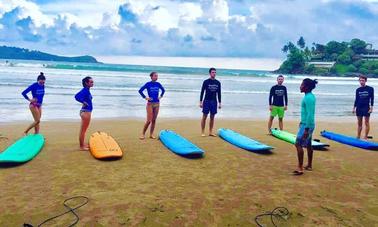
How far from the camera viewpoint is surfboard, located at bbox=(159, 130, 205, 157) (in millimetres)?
8062

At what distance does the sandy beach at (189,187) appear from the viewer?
16.0 ft

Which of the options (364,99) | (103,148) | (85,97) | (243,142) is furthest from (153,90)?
(364,99)

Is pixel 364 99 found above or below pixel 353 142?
above

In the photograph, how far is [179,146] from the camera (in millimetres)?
8641

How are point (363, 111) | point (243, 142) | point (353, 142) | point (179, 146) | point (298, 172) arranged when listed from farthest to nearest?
1. point (363, 111)
2. point (353, 142)
3. point (243, 142)
4. point (179, 146)
5. point (298, 172)

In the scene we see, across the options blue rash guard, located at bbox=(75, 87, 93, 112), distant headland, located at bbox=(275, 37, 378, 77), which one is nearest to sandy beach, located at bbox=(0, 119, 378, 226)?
blue rash guard, located at bbox=(75, 87, 93, 112)

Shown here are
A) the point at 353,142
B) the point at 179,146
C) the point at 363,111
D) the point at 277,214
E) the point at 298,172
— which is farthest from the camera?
the point at 363,111

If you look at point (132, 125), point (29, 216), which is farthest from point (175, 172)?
point (132, 125)

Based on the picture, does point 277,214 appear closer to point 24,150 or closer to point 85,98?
point 85,98

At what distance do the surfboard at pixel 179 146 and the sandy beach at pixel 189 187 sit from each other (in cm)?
20

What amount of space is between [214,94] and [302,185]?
15.3 feet

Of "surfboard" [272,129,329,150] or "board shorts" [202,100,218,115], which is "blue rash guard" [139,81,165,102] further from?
"surfboard" [272,129,329,150]

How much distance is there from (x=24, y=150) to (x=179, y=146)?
332 centimetres

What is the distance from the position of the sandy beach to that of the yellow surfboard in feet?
0.65
